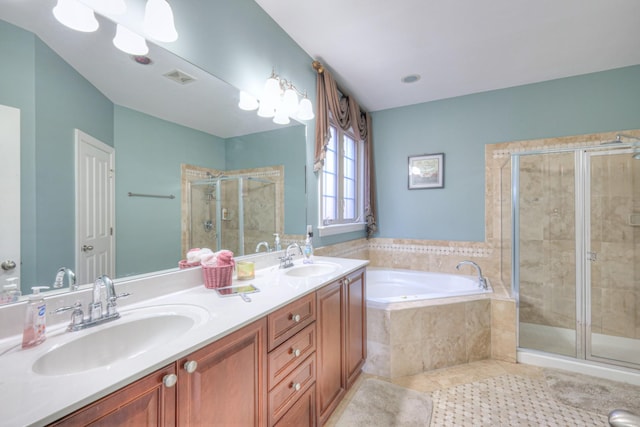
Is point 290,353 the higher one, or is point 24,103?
point 24,103

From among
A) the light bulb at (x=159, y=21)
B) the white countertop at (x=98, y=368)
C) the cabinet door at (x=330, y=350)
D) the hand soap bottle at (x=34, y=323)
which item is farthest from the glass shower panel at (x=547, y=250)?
the hand soap bottle at (x=34, y=323)

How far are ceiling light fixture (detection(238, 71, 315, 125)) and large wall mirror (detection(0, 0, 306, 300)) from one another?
14 cm

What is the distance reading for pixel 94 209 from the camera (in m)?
1.04

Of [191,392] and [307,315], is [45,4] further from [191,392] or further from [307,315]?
[307,315]

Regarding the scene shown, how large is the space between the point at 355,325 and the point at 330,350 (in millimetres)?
360

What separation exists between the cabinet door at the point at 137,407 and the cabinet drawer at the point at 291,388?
18.9 inches

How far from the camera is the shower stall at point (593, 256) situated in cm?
238

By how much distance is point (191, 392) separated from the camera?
30.2 inches

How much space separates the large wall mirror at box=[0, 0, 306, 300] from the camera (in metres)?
0.85

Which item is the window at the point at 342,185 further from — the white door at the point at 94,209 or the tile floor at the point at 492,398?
the white door at the point at 94,209

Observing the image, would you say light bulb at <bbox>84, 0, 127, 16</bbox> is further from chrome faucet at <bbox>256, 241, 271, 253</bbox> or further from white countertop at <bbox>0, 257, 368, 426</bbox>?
chrome faucet at <bbox>256, 241, 271, 253</bbox>

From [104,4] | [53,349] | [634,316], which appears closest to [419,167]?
[634,316]

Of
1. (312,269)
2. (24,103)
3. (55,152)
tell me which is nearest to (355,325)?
(312,269)

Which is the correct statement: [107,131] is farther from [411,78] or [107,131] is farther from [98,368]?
[411,78]
